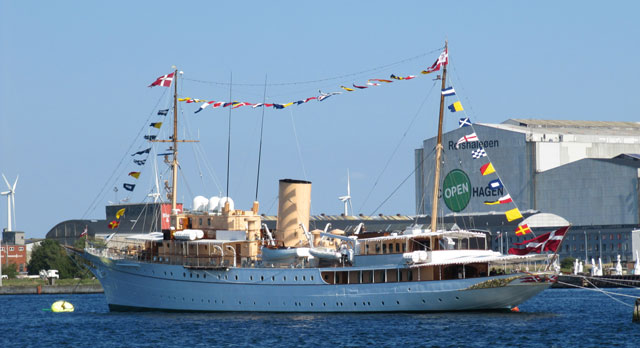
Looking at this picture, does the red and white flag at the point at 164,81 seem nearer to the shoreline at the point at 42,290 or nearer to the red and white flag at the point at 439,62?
the red and white flag at the point at 439,62

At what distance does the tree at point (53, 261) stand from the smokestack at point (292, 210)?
85314mm

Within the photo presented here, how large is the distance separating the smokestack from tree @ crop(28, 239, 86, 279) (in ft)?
280

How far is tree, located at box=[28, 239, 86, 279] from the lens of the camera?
163m

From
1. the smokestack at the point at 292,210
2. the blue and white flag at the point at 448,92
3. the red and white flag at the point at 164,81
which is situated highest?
the red and white flag at the point at 164,81

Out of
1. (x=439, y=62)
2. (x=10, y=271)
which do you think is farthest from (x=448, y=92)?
(x=10, y=271)

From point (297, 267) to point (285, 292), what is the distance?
1910 mm

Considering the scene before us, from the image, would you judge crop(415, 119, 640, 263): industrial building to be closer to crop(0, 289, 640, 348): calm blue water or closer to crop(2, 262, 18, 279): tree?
crop(2, 262, 18, 279): tree

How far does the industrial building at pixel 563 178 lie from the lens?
16962 centimetres

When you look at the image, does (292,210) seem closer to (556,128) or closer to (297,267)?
(297,267)

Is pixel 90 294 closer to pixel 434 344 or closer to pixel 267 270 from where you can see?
pixel 267 270

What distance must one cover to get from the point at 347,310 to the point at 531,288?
1202cm

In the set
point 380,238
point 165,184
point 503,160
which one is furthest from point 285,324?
point 503,160

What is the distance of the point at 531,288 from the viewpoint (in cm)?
6981

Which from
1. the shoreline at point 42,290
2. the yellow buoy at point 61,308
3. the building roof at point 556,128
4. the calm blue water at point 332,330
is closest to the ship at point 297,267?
the calm blue water at point 332,330
